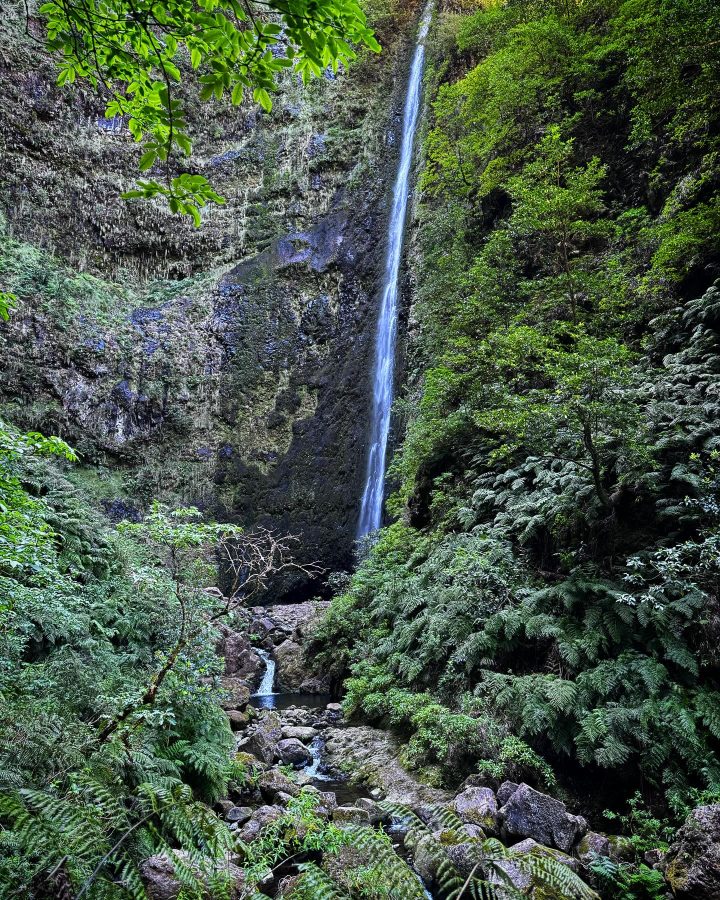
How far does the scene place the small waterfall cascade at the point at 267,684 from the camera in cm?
1001

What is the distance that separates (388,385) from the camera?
17578 millimetres

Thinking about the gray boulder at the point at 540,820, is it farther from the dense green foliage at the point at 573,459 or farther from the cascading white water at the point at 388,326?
the cascading white water at the point at 388,326

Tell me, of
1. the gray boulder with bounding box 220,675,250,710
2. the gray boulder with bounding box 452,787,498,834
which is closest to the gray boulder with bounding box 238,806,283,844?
the gray boulder with bounding box 452,787,498,834

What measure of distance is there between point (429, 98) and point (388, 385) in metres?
10.9

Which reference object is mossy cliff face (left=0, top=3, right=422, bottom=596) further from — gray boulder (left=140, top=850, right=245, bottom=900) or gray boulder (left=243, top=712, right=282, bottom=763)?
gray boulder (left=140, top=850, right=245, bottom=900)

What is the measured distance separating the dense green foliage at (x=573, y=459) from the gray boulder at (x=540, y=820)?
44 cm

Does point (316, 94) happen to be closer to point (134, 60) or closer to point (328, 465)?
point (328, 465)

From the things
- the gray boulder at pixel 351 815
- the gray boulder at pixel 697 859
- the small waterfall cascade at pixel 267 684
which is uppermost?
the gray boulder at pixel 697 859

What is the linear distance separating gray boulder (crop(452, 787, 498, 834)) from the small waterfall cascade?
5787mm

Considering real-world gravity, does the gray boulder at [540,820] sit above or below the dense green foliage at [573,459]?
below

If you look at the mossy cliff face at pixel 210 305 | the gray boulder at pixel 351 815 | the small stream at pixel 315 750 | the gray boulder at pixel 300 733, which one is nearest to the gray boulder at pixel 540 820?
the small stream at pixel 315 750

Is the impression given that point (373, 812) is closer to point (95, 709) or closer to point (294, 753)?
point (294, 753)

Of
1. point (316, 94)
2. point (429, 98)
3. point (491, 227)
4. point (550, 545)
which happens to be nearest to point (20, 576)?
point (550, 545)

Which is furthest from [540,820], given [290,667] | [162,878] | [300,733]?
[290,667]
